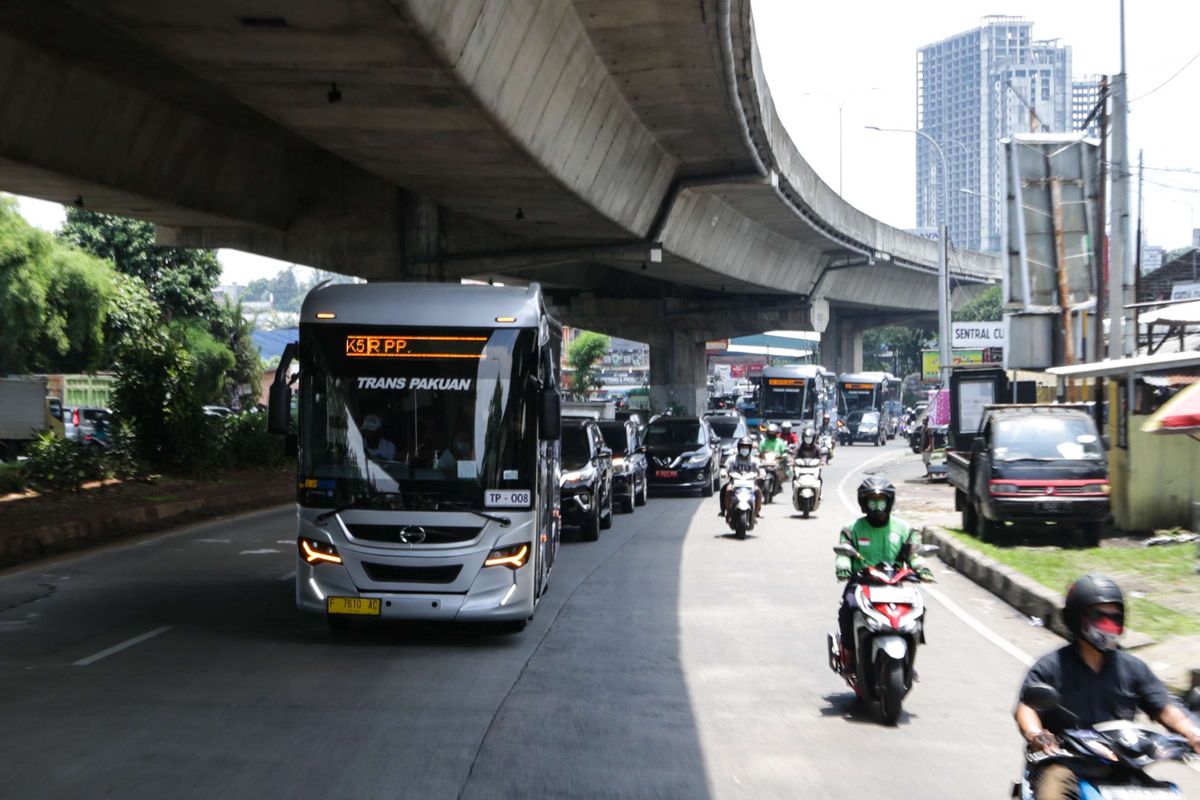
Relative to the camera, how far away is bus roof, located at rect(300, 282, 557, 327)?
466 inches

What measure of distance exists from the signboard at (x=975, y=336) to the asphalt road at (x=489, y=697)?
48.1 m

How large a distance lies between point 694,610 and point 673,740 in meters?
5.84

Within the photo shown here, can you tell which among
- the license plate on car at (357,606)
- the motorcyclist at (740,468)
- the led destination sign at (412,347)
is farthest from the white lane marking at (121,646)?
the motorcyclist at (740,468)

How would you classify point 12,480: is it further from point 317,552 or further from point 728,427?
point 728,427

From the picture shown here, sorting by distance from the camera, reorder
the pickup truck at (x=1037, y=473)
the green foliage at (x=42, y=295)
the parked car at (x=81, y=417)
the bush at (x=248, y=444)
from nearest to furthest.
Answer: the pickup truck at (x=1037, y=473)
the bush at (x=248, y=444)
the green foliage at (x=42, y=295)
the parked car at (x=81, y=417)

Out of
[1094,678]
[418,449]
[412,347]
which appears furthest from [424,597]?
[1094,678]

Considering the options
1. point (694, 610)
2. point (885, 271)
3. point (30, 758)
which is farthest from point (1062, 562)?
point (885, 271)

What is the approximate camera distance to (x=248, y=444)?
32.0m

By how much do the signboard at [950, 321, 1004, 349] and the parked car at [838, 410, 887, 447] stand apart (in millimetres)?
8564

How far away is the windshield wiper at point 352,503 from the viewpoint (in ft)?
37.5

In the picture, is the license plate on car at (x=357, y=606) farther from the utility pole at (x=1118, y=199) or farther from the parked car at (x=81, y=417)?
the parked car at (x=81, y=417)

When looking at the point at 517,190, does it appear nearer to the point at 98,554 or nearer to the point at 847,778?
the point at 98,554

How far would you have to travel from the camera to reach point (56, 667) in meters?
10.6

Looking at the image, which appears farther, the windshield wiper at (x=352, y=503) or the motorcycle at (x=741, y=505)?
the motorcycle at (x=741, y=505)
